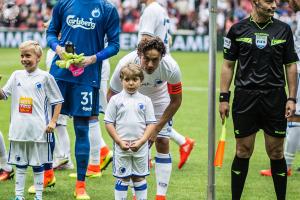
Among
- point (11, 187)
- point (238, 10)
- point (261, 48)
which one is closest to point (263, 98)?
point (261, 48)

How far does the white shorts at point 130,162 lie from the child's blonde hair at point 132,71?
0.67 meters

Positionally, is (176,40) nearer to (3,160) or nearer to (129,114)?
(3,160)

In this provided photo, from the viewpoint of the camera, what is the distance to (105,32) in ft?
28.6

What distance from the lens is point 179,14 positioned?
3631 cm

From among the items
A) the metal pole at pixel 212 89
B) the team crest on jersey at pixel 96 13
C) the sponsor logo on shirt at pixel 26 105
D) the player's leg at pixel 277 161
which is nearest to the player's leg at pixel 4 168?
the sponsor logo on shirt at pixel 26 105

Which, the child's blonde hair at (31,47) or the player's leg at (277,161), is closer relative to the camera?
the player's leg at (277,161)

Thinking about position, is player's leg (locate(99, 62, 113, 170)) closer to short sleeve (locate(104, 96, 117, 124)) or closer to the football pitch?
the football pitch

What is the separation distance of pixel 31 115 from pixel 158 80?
134 centimetres

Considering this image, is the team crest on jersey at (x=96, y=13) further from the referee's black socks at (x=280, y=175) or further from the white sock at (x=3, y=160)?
the referee's black socks at (x=280, y=175)

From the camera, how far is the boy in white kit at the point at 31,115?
7969 mm

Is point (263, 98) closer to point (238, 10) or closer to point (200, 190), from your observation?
point (200, 190)

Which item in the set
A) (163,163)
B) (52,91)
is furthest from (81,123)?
(163,163)

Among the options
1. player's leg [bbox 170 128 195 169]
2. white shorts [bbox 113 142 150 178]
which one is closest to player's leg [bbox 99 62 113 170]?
player's leg [bbox 170 128 195 169]

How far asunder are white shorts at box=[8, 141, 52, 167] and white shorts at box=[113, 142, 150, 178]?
0.91 m
